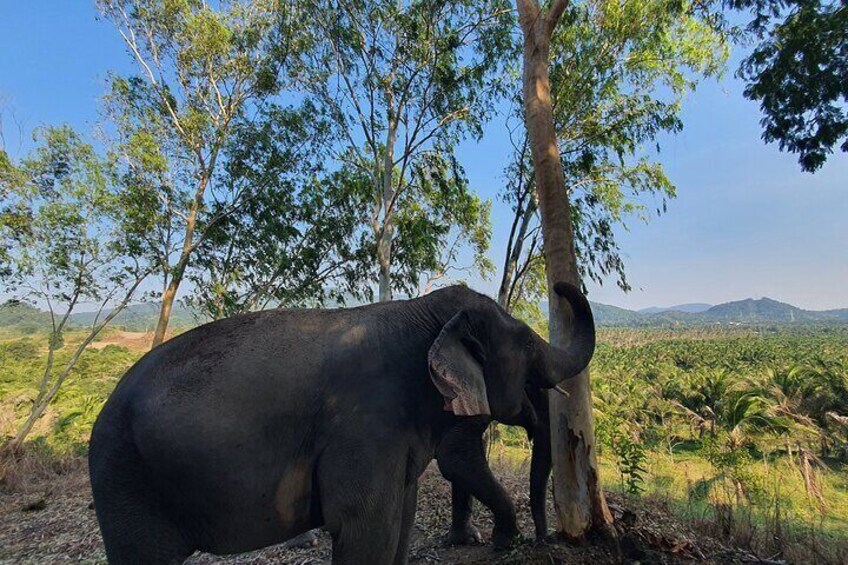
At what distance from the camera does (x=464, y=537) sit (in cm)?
565

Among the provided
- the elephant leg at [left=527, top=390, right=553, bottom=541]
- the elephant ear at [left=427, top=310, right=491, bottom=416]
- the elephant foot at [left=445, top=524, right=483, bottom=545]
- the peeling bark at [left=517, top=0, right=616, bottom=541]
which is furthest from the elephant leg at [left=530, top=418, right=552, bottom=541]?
the elephant ear at [left=427, top=310, right=491, bottom=416]

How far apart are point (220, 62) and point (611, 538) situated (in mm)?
15618

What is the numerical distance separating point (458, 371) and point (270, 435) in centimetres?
102

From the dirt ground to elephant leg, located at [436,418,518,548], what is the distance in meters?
0.19

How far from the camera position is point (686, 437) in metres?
35.9

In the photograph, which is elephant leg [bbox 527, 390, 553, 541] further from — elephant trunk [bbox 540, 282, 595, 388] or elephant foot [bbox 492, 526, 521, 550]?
elephant trunk [bbox 540, 282, 595, 388]

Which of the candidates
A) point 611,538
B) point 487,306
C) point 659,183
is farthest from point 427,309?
point 659,183

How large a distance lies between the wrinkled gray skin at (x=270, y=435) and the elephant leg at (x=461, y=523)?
2879 mm

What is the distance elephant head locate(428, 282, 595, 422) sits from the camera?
2773 millimetres

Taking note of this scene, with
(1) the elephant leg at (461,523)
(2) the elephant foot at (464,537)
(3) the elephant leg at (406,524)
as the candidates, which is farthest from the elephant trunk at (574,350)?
(2) the elephant foot at (464,537)

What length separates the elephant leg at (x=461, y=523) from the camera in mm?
5652

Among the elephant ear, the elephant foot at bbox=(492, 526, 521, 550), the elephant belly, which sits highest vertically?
the elephant ear

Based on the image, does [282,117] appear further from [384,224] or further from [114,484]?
[114,484]

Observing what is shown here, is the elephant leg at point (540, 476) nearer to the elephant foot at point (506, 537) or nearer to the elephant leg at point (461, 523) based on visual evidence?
the elephant foot at point (506, 537)
